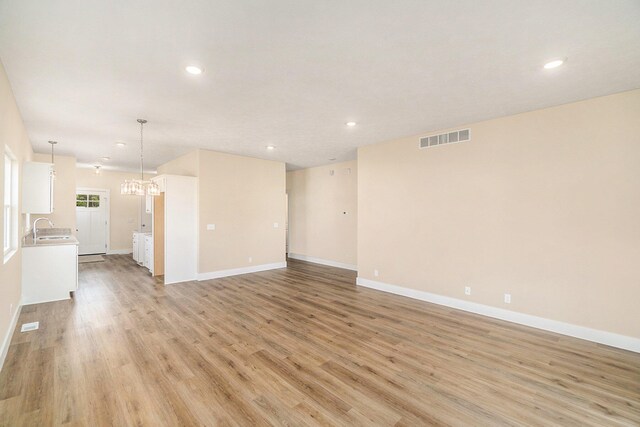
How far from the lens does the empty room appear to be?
2.09 metres

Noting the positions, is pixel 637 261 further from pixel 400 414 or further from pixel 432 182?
pixel 400 414

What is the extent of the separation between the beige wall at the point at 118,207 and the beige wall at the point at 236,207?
10.8 feet

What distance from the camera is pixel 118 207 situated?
9742 millimetres

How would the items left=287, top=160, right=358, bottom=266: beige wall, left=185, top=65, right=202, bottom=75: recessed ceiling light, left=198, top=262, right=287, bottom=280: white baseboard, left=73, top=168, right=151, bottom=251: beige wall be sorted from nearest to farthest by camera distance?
1. left=185, top=65, right=202, bottom=75: recessed ceiling light
2. left=198, top=262, right=287, bottom=280: white baseboard
3. left=287, top=160, right=358, bottom=266: beige wall
4. left=73, top=168, right=151, bottom=251: beige wall

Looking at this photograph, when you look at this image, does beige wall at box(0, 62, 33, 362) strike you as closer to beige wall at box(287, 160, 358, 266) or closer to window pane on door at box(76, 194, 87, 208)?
beige wall at box(287, 160, 358, 266)

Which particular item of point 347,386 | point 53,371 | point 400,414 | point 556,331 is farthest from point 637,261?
point 53,371

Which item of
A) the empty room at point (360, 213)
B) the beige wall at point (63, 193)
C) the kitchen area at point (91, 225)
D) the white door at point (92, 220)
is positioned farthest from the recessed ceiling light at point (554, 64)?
the white door at point (92, 220)

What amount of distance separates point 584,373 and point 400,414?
2.05m

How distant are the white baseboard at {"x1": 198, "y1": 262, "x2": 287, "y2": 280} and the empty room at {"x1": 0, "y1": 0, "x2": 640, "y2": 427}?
169mm

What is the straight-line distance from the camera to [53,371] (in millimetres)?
2625

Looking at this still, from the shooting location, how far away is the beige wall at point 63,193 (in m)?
6.98

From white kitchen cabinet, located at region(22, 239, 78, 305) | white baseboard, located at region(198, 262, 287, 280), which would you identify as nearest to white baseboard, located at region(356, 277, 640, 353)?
white baseboard, located at region(198, 262, 287, 280)

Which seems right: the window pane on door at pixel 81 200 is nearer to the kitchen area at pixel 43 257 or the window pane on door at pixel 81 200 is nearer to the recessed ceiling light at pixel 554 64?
the kitchen area at pixel 43 257

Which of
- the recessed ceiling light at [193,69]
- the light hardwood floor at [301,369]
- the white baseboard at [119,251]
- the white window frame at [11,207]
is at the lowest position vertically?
the light hardwood floor at [301,369]
